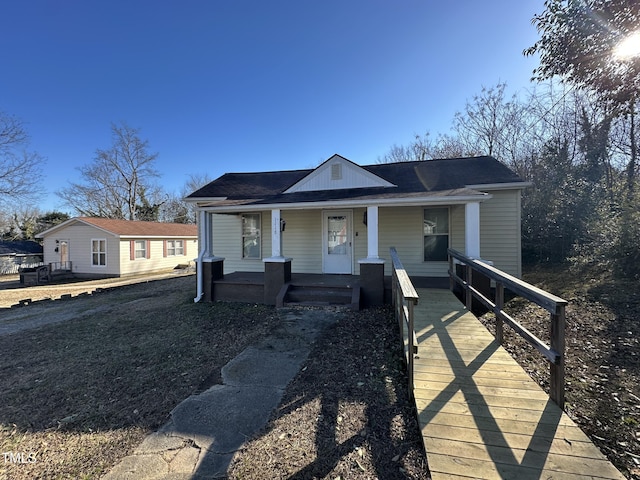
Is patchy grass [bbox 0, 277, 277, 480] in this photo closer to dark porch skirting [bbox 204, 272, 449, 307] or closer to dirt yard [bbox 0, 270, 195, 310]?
dark porch skirting [bbox 204, 272, 449, 307]

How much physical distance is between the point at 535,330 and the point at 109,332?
27.5 ft

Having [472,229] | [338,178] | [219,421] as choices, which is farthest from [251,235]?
[219,421]

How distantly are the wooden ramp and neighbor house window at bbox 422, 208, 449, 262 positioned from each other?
507cm

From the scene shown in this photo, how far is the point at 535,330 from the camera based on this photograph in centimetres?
530

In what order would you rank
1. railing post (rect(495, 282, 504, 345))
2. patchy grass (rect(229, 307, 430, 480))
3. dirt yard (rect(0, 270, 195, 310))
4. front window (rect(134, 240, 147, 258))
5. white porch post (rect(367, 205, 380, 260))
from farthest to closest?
1. front window (rect(134, 240, 147, 258))
2. dirt yard (rect(0, 270, 195, 310))
3. white porch post (rect(367, 205, 380, 260))
4. railing post (rect(495, 282, 504, 345))
5. patchy grass (rect(229, 307, 430, 480))

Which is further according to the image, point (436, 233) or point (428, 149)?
point (428, 149)

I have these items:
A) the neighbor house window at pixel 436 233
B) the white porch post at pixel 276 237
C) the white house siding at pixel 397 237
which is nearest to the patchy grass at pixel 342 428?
the white porch post at pixel 276 237

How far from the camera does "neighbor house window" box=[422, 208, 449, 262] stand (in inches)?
344

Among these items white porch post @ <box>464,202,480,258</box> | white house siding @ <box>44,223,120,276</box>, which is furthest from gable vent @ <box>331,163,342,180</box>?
white house siding @ <box>44,223,120,276</box>

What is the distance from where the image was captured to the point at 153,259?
19484mm

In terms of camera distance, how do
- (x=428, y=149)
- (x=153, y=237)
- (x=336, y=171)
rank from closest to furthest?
(x=336, y=171)
(x=153, y=237)
(x=428, y=149)

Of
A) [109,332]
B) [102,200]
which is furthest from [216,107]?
[102,200]

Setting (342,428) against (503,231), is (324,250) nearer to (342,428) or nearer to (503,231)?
(503,231)

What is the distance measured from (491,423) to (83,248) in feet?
71.8
